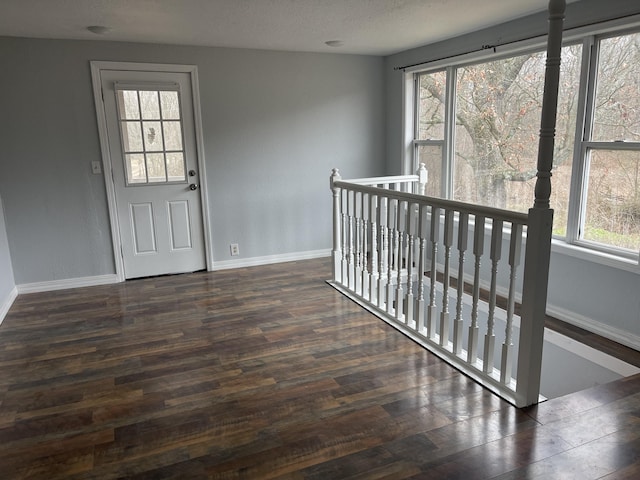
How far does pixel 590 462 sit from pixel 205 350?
2.15 metres

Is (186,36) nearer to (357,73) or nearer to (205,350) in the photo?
(357,73)

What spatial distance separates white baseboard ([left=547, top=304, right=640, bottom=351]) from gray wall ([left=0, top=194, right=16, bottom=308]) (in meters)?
4.32

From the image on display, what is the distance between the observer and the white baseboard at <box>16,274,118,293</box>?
14.1 feet

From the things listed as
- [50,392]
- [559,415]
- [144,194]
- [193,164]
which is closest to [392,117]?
[193,164]

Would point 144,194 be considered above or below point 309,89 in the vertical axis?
below

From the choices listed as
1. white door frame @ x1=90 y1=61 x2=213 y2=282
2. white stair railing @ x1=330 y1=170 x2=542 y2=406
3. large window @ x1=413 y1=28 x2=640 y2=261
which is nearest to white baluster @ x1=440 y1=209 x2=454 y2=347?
white stair railing @ x1=330 y1=170 x2=542 y2=406

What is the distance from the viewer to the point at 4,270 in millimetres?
3938

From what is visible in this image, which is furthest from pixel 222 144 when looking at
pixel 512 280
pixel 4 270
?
pixel 512 280

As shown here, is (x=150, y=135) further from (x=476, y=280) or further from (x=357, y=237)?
(x=476, y=280)

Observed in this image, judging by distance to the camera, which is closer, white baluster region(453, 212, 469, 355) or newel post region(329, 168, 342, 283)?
white baluster region(453, 212, 469, 355)

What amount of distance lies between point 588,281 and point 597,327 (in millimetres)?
319

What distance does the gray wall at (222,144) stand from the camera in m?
4.08

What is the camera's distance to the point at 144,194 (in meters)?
4.54

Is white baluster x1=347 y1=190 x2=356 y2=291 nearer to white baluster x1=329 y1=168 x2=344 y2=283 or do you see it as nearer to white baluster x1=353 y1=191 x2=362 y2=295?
white baluster x1=353 y1=191 x2=362 y2=295
